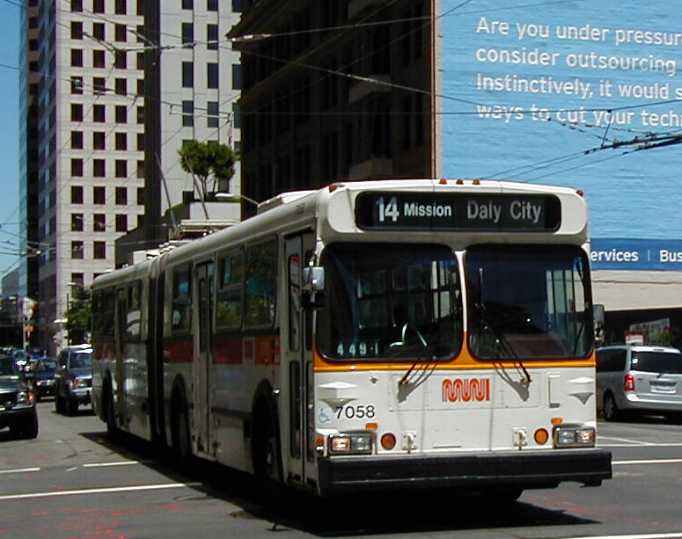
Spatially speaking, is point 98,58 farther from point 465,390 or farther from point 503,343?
point 465,390

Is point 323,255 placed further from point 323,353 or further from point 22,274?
point 22,274

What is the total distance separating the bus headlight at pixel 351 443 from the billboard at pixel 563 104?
3680 cm

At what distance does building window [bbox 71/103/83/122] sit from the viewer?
402ft

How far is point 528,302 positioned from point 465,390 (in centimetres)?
98

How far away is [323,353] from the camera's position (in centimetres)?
1163

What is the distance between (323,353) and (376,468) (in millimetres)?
1067

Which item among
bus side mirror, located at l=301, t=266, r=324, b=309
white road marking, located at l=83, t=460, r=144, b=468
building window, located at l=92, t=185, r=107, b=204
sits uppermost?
building window, located at l=92, t=185, r=107, b=204

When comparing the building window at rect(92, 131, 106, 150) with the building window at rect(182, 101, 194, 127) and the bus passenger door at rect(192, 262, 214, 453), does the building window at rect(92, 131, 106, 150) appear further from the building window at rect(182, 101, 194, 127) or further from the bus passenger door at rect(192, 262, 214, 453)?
the bus passenger door at rect(192, 262, 214, 453)

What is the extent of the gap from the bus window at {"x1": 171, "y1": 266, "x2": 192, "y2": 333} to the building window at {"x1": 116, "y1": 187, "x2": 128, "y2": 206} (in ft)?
350

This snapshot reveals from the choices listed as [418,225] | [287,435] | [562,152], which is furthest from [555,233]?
[562,152]

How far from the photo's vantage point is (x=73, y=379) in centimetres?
3616

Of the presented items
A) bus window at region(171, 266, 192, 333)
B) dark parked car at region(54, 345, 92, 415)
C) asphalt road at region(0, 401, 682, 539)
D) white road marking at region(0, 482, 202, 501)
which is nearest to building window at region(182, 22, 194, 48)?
dark parked car at region(54, 345, 92, 415)

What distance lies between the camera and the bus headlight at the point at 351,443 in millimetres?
11500

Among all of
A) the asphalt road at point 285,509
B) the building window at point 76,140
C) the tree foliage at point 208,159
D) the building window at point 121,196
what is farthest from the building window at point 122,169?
the asphalt road at point 285,509
